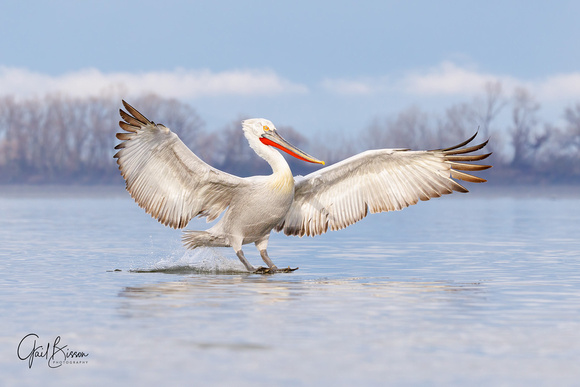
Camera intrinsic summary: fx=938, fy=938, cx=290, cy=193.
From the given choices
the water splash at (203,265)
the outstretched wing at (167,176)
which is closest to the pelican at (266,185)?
the outstretched wing at (167,176)

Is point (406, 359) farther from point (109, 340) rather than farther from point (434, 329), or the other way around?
point (109, 340)

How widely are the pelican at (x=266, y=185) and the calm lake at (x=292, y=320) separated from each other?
75cm

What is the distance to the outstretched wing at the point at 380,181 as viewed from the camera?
1308cm

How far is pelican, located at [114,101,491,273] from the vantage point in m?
12.3

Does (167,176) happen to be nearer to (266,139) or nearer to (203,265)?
(266,139)

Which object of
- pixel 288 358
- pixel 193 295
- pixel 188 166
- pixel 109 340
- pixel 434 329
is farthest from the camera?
pixel 188 166

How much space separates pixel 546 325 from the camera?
8.39m

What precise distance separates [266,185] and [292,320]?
13.8 ft

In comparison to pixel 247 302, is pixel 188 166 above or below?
above

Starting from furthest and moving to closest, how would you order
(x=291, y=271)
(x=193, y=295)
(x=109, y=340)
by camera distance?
(x=291, y=271)
(x=193, y=295)
(x=109, y=340)

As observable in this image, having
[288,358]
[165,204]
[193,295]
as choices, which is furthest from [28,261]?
[288,358]

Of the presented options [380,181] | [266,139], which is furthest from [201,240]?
[380,181]

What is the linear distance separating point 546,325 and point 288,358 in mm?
2780

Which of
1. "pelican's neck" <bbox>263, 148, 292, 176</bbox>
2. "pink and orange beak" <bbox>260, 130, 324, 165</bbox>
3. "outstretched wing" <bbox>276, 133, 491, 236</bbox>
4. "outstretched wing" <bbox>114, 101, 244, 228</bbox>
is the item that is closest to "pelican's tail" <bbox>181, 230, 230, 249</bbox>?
"outstretched wing" <bbox>114, 101, 244, 228</bbox>
